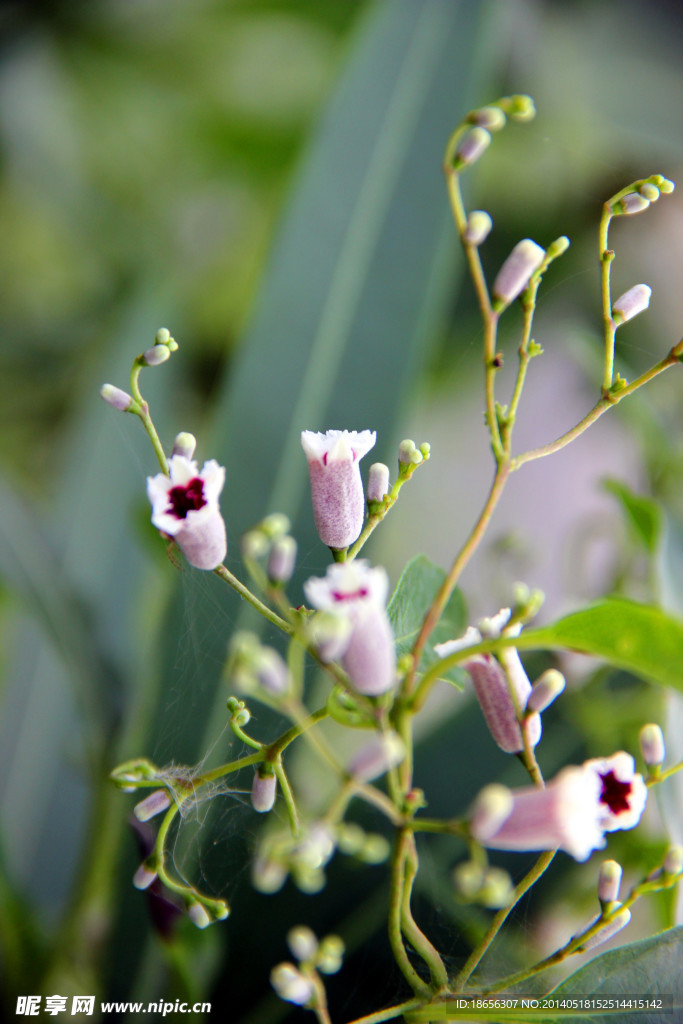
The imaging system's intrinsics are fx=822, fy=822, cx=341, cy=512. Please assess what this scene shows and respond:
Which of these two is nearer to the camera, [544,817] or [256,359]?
[544,817]

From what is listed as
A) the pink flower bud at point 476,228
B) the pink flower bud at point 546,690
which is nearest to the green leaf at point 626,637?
the pink flower bud at point 546,690

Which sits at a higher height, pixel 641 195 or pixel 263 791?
pixel 641 195

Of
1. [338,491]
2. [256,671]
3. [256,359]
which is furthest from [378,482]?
[256,359]

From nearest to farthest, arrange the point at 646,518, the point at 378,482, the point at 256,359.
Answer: the point at 378,482, the point at 646,518, the point at 256,359

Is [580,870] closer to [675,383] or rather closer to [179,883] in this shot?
[179,883]

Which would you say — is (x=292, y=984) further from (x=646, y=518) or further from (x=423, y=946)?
(x=646, y=518)

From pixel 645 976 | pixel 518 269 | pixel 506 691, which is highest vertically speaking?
pixel 518 269
